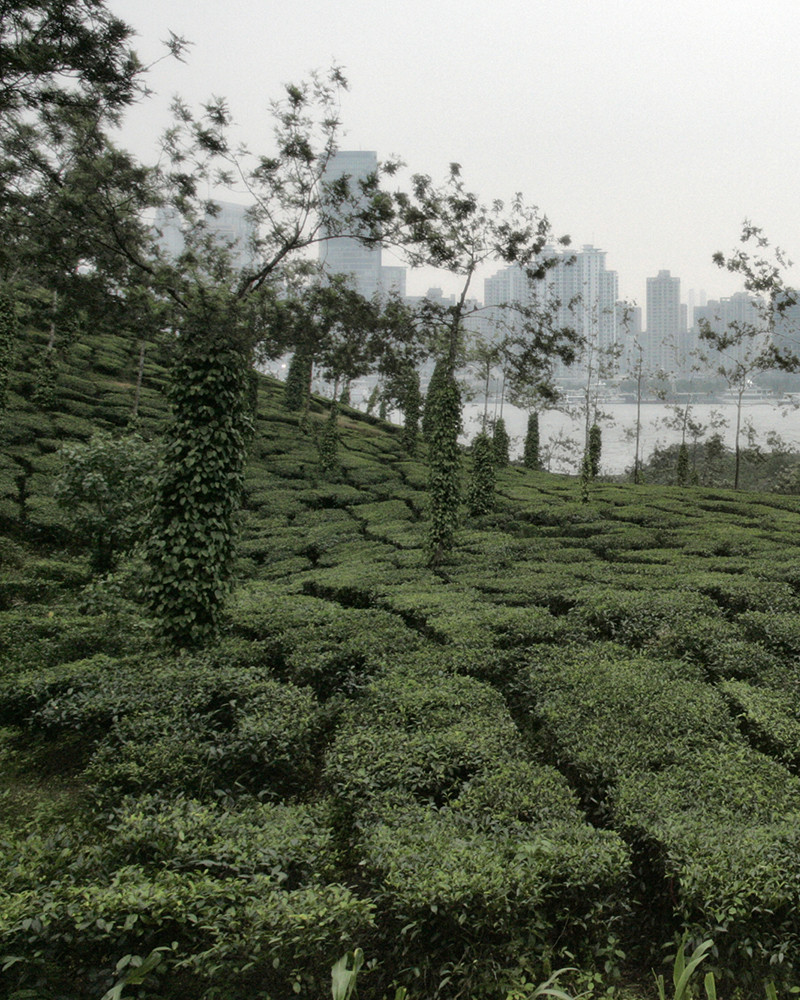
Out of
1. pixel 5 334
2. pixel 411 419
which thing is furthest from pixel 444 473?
pixel 411 419

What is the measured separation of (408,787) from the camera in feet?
15.3

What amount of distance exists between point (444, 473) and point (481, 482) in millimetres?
5638

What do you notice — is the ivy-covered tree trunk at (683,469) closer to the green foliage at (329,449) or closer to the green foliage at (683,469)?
the green foliage at (683,469)

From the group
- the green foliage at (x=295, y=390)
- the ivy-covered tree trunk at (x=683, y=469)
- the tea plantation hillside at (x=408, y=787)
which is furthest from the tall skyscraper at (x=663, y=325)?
the tea plantation hillside at (x=408, y=787)

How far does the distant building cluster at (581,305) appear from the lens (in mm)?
17609

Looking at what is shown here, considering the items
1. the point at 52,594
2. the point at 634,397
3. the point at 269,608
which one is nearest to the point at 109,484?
the point at 52,594

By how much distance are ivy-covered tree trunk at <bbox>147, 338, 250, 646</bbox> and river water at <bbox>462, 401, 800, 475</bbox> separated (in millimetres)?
32158

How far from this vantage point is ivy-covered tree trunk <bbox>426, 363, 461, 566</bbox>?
14.4 metres

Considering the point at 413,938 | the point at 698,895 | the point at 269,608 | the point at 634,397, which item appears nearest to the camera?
the point at 413,938

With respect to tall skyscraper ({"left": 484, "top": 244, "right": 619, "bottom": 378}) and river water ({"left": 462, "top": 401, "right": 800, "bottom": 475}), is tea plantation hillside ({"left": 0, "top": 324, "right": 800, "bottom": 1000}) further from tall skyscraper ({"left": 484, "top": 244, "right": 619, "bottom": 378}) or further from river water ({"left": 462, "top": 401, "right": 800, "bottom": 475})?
river water ({"left": 462, "top": 401, "right": 800, "bottom": 475})

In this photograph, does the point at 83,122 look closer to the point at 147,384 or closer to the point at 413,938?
the point at 413,938

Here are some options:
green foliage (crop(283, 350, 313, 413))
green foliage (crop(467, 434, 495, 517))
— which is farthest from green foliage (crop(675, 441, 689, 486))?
green foliage (crop(283, 350, 313, 413))

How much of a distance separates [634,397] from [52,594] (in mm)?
40145

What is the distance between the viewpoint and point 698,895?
346 centimetres
